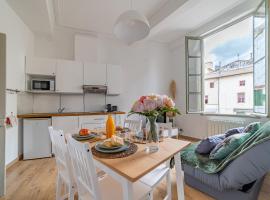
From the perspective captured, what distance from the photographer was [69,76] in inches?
136

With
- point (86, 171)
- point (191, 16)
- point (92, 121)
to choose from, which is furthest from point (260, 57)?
point (92, 121)

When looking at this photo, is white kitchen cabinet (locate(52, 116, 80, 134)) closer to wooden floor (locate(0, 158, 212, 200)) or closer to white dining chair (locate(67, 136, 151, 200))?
wooden floor (locate(0, 158, 212, 200))

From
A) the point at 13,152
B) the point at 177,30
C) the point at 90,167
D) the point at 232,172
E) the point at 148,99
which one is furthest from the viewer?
the point at 177,30

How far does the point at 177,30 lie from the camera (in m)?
4.08

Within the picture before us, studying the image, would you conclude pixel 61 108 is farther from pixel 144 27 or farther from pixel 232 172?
pixel 232 172

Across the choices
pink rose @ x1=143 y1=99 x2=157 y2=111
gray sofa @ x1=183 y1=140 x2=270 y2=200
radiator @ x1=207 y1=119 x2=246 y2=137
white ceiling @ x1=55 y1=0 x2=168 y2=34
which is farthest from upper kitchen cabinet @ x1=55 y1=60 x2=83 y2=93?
radiator @ x1=207 y1=119 x2=246 y2=137

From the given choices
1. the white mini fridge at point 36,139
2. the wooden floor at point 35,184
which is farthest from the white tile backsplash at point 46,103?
the wooden floor at point 35,184

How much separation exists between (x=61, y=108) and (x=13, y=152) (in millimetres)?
1275

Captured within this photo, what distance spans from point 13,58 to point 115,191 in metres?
2.96

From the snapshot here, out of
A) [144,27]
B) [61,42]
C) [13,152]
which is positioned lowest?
[13,152]

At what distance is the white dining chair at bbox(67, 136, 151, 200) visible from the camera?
891 mm

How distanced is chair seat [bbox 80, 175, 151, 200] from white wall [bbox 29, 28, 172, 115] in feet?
9.56

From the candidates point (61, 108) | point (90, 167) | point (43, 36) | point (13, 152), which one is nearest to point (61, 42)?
point (43, 36)

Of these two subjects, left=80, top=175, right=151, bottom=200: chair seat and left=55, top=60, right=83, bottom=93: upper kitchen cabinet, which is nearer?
left=80, top=175, right=151, bottom=200: chair seat
